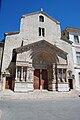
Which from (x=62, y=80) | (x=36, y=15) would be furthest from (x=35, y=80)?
(x=36, y=15)

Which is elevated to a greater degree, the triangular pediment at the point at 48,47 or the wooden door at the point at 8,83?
the triangular pediment at the point at 48,47

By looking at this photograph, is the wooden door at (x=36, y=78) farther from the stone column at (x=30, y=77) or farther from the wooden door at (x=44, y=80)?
the stone column at (x=30, y=77)

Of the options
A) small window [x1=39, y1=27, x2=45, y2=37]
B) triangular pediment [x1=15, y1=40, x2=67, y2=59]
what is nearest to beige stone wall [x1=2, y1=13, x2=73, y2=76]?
small window [x1=39, y1=27, x2=45, y2=37]

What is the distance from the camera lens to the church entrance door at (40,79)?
1688cm

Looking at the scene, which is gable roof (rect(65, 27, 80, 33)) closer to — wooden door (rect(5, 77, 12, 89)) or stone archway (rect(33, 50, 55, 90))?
stone archway (rect(33, 50, 55, 90))

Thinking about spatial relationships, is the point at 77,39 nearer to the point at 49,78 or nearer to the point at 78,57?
the point at 78,57

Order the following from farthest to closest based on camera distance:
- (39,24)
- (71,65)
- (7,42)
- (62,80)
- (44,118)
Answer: (39,24)
(71,65)
(7,42)
(62,80)
(44,118)

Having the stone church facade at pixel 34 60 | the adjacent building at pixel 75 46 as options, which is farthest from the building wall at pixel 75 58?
the stone church facade at pixel 34 60

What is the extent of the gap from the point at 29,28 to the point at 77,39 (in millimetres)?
8778

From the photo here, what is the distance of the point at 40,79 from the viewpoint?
1711 cm

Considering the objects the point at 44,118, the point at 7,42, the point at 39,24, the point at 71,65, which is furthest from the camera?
the point at 39,24

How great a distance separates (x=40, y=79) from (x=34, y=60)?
108 inches

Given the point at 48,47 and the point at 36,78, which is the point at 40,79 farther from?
the point at 48,47

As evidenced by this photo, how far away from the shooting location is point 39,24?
20141 millimetres
